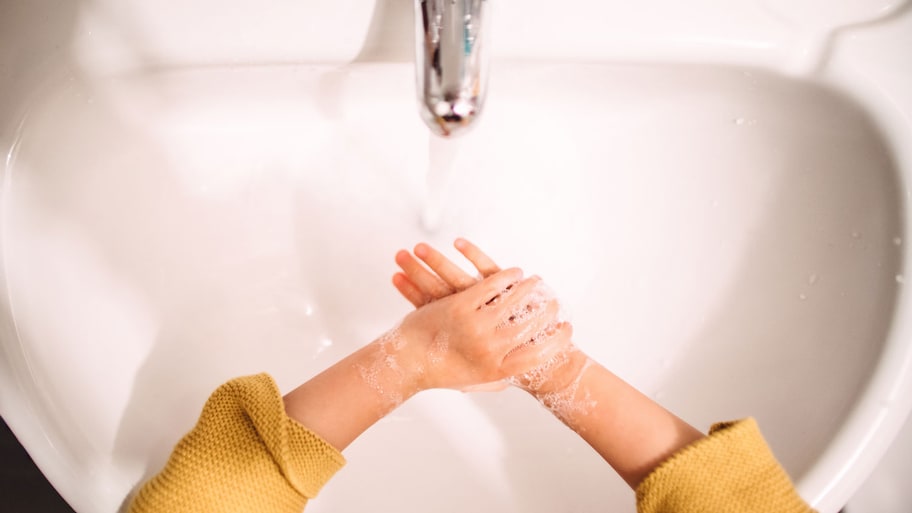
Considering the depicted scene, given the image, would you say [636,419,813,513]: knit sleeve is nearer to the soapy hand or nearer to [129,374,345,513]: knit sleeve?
the soapy hand

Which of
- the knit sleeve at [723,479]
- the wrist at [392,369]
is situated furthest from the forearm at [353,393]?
the knit sleeve at [723,479]

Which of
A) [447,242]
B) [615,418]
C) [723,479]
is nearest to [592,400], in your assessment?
[615,418]

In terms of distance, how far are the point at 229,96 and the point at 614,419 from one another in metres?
0.47

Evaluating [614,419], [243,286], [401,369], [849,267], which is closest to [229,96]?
[243,286]

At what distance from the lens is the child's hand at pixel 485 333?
58cm

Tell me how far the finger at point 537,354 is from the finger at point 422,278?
0.10m

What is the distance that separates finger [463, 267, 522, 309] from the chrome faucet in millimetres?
199

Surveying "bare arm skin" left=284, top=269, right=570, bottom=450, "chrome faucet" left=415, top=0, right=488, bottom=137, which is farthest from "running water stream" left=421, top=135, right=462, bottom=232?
"chrome faucet" left=415, top=0, right=488, bottom=137


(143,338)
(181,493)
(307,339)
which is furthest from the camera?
(307,339)

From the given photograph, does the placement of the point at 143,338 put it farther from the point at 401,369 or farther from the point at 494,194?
the point at 494,194

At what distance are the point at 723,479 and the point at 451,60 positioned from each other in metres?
0.37

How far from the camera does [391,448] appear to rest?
66 cm

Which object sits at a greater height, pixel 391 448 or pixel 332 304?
pixel 332 304

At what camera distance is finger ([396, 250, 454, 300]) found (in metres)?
0.64
